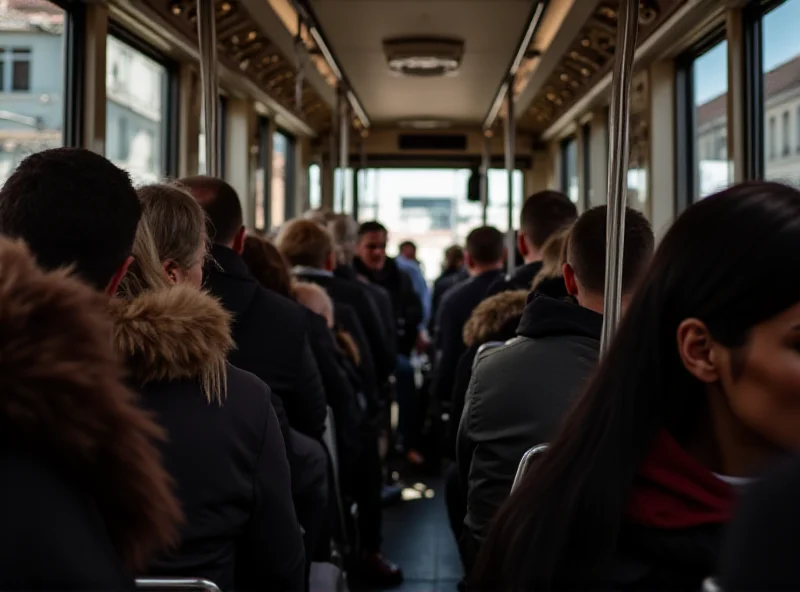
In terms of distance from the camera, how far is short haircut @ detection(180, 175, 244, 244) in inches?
116

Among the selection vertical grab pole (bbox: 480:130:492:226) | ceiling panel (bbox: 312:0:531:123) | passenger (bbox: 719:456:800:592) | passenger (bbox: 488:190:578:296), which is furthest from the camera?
vertical grab pole (bbox: 480:130:492:226)

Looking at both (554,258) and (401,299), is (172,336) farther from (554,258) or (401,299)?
(401,299)

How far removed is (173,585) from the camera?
1.48m

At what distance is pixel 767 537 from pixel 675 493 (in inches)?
20.9

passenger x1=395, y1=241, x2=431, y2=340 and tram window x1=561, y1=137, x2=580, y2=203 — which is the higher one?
tram window x1=561, y1=137, x2=580, y2=203

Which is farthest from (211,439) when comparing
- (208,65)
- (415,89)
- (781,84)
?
(415,89)

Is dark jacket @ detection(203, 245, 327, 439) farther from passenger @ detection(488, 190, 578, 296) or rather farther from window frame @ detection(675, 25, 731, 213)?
window frame @ detection(675, 25, 731, 213)

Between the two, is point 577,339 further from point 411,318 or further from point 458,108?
point 458,108

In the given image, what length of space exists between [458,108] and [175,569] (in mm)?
8932

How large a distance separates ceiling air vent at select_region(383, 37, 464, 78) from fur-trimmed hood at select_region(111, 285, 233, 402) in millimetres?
5611

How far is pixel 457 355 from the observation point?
5000 mm

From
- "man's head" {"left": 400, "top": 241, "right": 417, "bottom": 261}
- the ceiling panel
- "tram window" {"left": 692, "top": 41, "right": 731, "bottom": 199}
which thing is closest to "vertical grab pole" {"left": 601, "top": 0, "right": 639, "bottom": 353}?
"tram window" {"left": 692, "top": 41, "right": 731, "bottom": 199}

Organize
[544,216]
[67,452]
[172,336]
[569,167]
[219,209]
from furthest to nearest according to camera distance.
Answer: [569,167] → [544,216] → [219,209] → [172,336] → [67,452]

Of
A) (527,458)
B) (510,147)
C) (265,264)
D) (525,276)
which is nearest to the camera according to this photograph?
(527,458)
